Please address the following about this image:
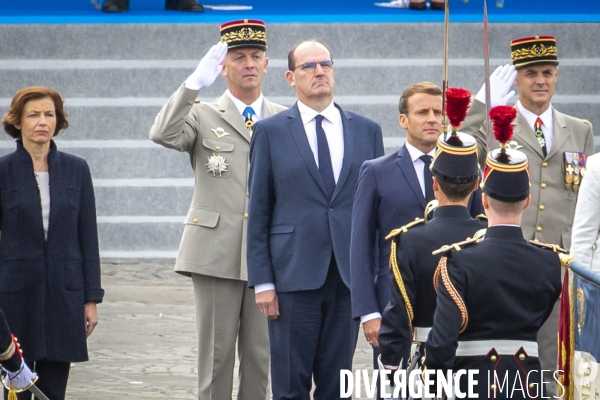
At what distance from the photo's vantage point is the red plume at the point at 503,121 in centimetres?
343

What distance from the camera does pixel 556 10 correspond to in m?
10.9

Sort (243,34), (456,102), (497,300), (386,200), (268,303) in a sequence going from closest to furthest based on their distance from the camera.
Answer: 1. (497,300)
2. (456,102)
3. (386,200)
4. (268,303)
5. (243,34)

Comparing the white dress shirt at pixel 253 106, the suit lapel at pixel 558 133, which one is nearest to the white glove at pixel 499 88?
the suit lapel at pixel 558 133

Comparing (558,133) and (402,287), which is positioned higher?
(558,133)

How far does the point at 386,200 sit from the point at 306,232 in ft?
1.47

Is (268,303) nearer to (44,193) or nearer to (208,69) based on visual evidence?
(44,193)

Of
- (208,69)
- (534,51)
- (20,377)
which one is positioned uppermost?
(534,51)

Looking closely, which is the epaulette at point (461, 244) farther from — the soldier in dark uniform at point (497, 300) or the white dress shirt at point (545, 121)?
the white dress shirt at point (545, 121)

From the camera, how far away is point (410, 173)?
14.7ft

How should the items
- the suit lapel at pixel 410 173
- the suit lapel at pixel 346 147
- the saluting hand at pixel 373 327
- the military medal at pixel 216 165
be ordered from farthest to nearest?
the military medal at pixel 216 165 < the suit lapel at pixel 346 147 < the suit lapel at pixel 410 173 < the saluting hand at pixel 373 327

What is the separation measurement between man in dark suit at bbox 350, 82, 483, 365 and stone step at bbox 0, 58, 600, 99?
502cm

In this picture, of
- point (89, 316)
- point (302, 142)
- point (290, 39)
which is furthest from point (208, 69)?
point (290, 39)

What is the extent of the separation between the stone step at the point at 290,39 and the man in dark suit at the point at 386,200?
5.09 meters

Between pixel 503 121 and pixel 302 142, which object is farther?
pixel 302 142
